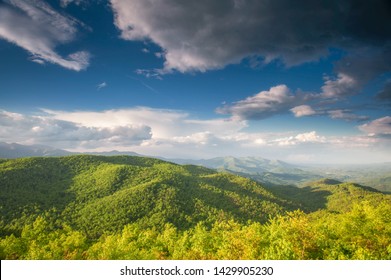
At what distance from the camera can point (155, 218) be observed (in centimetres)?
7819

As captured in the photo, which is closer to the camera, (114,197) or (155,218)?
(155,218)

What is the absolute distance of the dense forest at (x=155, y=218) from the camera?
22109 millimetres

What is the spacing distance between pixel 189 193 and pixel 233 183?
129 ft

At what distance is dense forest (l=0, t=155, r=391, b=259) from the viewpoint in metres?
22.1

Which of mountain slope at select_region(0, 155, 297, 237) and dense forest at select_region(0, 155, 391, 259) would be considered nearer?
dense forest at select_region(0, 155, 391, 259)

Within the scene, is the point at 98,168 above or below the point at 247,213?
above

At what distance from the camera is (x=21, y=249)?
111 feet

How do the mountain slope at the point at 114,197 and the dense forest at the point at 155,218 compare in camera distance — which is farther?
the mountain slope at the point at 114,197

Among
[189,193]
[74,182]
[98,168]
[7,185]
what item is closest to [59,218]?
[7,185]

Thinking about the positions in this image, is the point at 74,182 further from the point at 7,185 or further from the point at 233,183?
the point at 233,183

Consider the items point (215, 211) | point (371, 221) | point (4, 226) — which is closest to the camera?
point (371, 221)

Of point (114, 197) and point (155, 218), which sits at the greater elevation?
point (114, 197)
